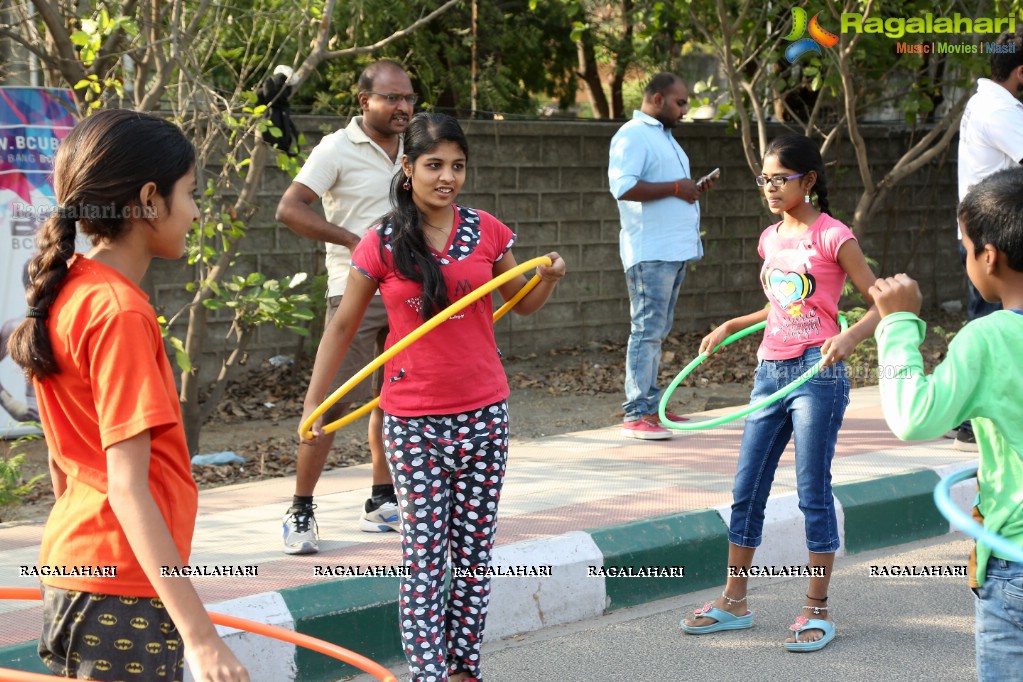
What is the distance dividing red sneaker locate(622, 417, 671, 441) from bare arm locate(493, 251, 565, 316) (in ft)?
11.2

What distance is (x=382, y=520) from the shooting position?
550 centimetres

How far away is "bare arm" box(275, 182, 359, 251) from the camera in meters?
5.33

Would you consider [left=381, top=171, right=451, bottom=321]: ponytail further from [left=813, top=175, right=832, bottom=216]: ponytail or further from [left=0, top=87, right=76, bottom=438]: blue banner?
[left=0, top=87, right=76, bottom=438]: blue banner

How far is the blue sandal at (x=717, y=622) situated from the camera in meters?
4.75

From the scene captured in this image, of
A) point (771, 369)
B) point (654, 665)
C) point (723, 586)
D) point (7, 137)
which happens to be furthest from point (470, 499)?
point (7, 137)

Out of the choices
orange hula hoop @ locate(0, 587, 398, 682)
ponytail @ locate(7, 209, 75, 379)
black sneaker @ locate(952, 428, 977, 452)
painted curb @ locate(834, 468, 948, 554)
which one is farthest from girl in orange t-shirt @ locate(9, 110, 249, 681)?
black sneaker @ locate(952, 428, 977, 452)

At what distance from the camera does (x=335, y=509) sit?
591 cm

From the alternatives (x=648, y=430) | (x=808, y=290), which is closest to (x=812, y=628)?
(x=808, y=290)

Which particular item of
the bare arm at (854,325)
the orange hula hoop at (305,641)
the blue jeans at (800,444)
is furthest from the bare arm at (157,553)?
the blue jeans at (800,444)

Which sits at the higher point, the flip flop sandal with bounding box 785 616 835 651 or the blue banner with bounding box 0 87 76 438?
the blue banner with bounding box 0 87 76 438

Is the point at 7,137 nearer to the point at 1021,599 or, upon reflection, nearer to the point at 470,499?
the point at 470,499

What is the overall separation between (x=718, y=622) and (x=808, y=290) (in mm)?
1386

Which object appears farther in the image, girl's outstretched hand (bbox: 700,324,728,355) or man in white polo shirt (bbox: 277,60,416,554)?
man in white polo shirt (bbox: 277,60,416,554)

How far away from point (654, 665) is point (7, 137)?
5324mm
